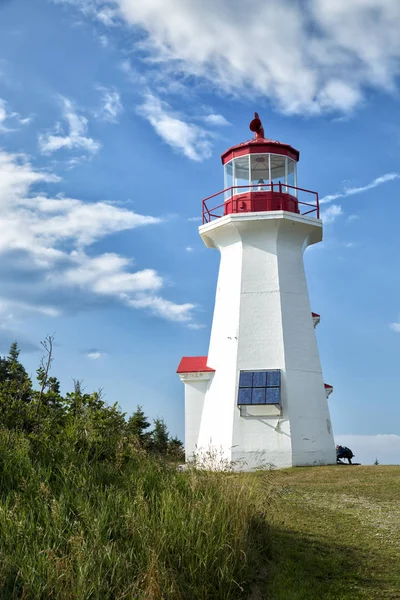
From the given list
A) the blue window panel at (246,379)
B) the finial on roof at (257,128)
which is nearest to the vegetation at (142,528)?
the blue window panel at (246,379)

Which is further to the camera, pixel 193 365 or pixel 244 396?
pixel 193 365

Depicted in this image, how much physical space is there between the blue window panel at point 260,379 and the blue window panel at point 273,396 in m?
0.30

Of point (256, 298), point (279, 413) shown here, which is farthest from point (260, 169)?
point (279, 413)

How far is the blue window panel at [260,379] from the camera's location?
20.8 m

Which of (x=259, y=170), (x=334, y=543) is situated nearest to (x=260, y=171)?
(x=259, y=170)

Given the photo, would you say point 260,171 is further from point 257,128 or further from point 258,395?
point 258,395

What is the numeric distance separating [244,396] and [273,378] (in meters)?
1.10

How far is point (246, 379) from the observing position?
21078mm

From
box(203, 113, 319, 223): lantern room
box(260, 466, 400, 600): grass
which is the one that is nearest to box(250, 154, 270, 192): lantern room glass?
box(203, 113, 319, 223): lantern room

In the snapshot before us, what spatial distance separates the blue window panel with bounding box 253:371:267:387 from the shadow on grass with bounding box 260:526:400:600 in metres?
11.2

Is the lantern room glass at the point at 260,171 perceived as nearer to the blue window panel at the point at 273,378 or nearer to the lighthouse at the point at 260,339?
the lighthouse at the point at 260,339

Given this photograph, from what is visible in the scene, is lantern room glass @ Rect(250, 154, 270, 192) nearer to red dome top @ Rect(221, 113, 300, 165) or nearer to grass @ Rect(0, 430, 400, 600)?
red dome top @ Rect(221, 113, 300, 165)

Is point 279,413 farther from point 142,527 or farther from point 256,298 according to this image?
point 142,527

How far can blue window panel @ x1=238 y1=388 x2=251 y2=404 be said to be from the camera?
2075 cm
